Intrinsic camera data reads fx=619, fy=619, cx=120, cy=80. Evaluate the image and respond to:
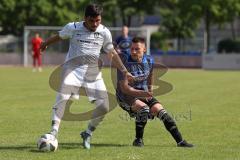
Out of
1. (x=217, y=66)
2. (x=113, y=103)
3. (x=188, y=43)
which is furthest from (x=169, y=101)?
(x=188, y=43)

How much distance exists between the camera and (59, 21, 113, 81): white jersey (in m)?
8.89

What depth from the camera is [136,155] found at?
8.27 meters

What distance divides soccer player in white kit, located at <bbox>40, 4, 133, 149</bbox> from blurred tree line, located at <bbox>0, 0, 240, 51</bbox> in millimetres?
44444

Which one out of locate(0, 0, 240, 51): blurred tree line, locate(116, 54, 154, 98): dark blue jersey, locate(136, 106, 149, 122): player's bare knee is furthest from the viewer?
locate(0, 0, 240, 51): blurred tree line

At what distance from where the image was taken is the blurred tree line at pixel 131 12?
53.4 meters

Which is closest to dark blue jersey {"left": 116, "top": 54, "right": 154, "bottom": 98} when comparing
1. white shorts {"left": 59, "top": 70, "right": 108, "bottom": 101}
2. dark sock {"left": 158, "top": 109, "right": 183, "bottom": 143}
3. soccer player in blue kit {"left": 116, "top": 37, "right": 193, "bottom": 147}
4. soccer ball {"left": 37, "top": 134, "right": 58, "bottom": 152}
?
soccer player in blue kit {"left": 116, "top": 37, "right": 193, "bottom": 147}

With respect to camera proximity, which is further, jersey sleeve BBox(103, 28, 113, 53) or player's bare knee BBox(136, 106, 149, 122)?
player's bare knee BBox(136, 106, 149, 122)

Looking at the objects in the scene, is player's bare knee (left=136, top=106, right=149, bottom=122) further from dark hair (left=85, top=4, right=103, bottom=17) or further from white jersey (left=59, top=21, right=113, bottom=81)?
dark hair (left=85, top=4, right=103, bottom=17)

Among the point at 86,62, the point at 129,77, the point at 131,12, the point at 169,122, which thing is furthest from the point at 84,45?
the point at 131,12

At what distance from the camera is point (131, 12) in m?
Result: 57.2

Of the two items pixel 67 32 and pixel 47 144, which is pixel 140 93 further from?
pixel 47 144

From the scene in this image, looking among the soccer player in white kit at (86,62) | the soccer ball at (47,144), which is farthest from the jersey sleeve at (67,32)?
the soccer ball at (47,144)

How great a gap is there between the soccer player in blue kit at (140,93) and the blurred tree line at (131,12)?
145 feet

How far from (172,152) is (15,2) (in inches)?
1932
